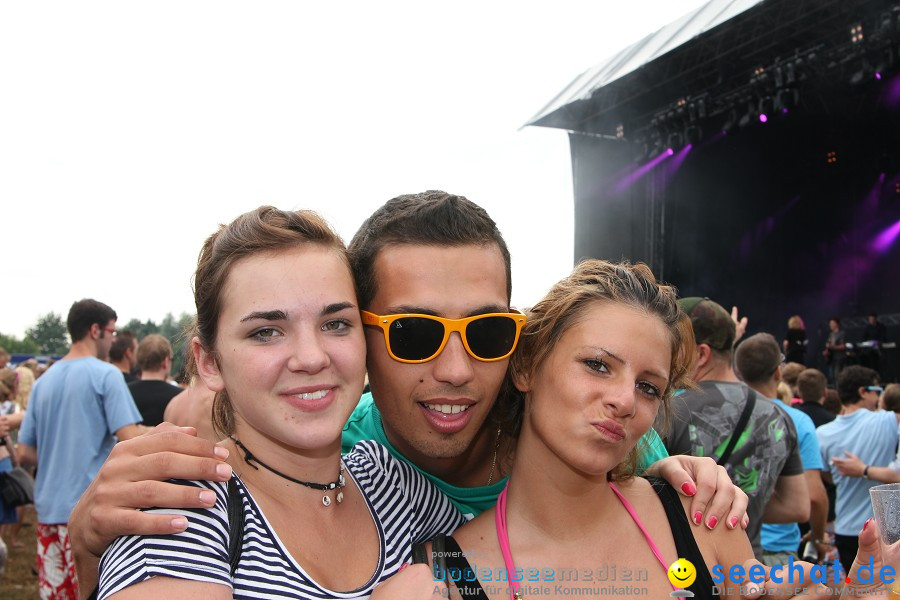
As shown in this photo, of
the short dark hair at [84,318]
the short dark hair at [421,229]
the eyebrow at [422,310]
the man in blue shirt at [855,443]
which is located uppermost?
the short dark hair at [421,229]

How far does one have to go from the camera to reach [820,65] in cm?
1074

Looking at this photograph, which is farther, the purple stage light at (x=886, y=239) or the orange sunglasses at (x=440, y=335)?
the purple stage light at (x=886, y=239)

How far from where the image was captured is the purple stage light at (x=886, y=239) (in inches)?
553

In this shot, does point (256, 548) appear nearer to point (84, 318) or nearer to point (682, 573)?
point (682, 573)

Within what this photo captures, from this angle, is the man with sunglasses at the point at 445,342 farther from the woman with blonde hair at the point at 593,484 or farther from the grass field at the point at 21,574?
the grass field at the point at 21,574

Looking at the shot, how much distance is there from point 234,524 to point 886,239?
1614 cm

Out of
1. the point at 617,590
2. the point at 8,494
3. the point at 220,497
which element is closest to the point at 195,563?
the point at 220,497

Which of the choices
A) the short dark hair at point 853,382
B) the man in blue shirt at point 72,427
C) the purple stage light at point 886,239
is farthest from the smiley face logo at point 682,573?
the purple stage light at point 886,239

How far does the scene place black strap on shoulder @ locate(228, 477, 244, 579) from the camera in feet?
4.39

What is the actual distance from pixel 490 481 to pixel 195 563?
105 centimetres

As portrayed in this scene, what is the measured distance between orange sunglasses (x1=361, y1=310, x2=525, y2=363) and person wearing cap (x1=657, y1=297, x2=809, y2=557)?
1.63 metres

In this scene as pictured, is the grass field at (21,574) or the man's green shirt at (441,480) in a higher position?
the man's green shirt at (441,480)

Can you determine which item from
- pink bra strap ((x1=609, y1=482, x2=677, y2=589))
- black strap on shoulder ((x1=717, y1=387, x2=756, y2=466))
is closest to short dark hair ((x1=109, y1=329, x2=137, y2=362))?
black strap on shoulder ((x1=717, y1=387, x2=756, y2=466))

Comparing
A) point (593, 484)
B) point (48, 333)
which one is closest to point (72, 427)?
point (593, 484)
